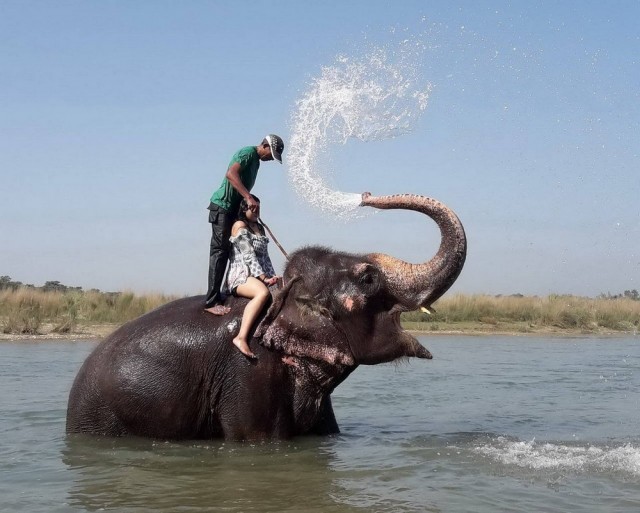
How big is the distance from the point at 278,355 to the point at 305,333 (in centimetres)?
38

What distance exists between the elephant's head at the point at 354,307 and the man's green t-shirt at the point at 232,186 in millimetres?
1149

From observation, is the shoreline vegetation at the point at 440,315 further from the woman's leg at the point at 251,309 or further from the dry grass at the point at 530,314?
the woman's leg at the point at 251,309

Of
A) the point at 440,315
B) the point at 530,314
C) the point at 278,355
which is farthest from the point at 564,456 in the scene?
the point at 530,314

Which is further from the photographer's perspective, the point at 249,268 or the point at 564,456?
the point at 249,268

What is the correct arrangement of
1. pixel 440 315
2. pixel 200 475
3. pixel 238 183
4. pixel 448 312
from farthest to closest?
pixel 448 312
pixel 440 315
pixel 238 183
pixel 200 475

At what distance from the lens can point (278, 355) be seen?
8.75 metres

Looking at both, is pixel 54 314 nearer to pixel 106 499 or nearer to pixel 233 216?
pixel 233 216

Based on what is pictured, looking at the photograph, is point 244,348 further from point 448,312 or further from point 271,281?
point 448,312

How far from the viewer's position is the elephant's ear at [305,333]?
338 inches


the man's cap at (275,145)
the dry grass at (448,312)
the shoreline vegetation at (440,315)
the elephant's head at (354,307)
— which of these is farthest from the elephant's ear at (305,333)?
the dry grass at (448,312)

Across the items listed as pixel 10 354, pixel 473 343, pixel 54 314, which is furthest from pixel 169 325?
pixel 54 314

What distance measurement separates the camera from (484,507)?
268 inches

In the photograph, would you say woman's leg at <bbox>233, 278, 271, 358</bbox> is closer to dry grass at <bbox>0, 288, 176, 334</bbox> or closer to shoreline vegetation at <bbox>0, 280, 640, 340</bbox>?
shoreline vegetation at <bbox>0, 280, 640, 340</bbox>

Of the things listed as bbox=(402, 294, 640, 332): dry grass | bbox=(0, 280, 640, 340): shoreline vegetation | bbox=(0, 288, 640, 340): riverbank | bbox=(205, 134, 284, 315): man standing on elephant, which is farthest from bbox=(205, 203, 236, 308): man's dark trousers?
bbox=(402, 294, 640, 332): dry grass
